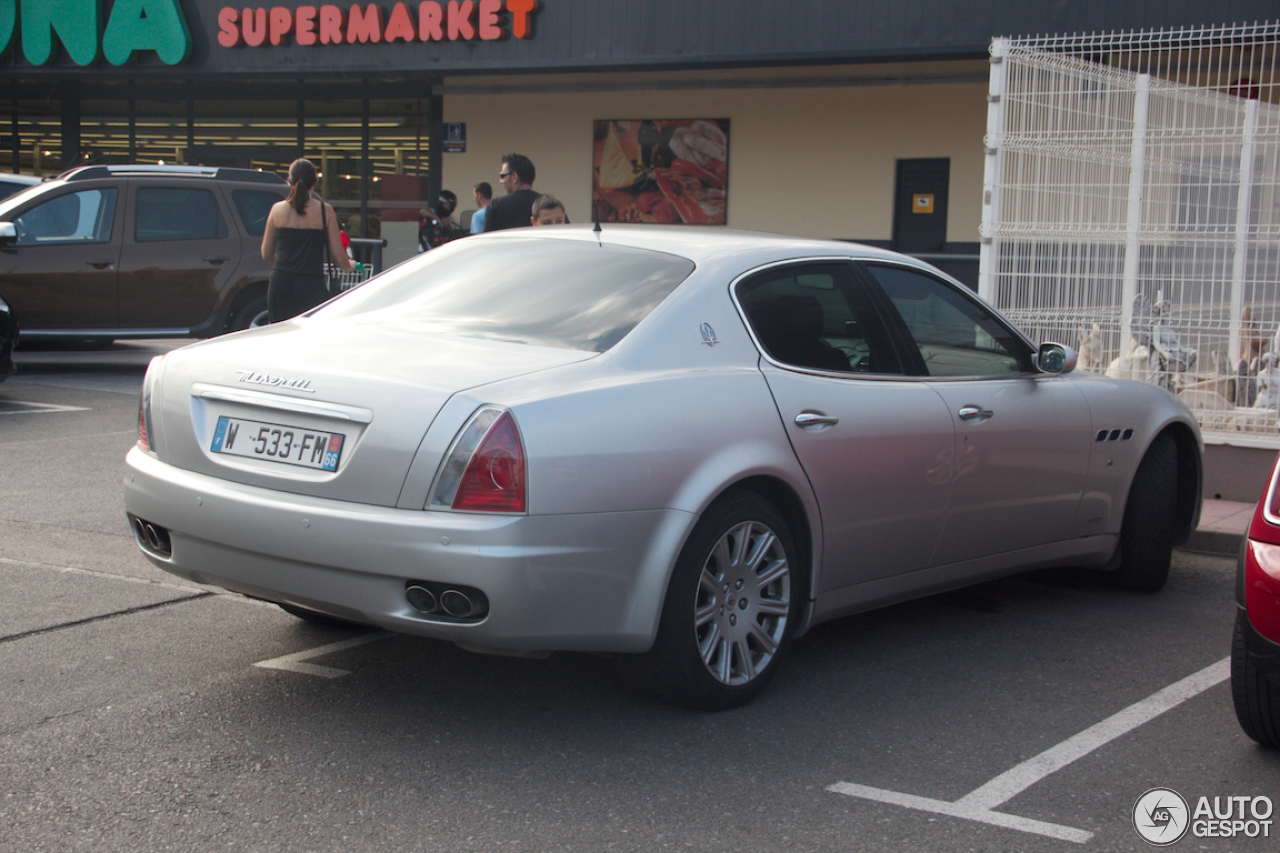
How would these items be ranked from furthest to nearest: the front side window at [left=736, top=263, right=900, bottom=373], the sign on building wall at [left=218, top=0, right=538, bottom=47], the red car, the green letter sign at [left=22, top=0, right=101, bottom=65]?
1. the green letter sign at [left=22, top=0, right=101, bottom=65]
2. the sign on building wall at [left=218, top=0, right=538, bottom=47]
3. the front side window at [left=736, top=263, right=900, bottom=373]
4. the red car

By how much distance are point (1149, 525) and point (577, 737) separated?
3134 mm

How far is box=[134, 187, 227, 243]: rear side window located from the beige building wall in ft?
26.1

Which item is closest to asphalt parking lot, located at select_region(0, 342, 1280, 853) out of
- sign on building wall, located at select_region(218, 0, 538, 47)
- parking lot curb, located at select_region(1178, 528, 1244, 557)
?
parking lot curb, located at select_region(1178, 528, 1244, 557)

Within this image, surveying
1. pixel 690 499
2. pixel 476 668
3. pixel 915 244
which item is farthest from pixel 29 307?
pixel 915 244

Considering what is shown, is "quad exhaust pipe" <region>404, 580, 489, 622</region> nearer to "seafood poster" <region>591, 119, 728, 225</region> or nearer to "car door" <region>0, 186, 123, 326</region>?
"car door" <region>0, 186, 123, 326</region>

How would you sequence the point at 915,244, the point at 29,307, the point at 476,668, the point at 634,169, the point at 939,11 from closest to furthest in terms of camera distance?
1. the point at 476,668
2. the point at 29,307
3. the point at 939,11
4. the point at 915,244
5. the point at 634,169

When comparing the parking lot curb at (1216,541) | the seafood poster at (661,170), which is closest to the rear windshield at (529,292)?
the parking lot curb at (1216,541)

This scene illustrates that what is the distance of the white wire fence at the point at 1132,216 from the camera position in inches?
314

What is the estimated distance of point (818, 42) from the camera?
1630 cm

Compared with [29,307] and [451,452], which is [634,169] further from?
[451,452]

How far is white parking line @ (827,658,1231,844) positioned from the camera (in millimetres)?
3357

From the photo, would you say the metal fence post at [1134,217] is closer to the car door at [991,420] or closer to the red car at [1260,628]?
the car door at [991,420]

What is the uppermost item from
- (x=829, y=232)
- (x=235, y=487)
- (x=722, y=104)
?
(x=722, y=104)

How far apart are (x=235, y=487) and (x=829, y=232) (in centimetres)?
1531
